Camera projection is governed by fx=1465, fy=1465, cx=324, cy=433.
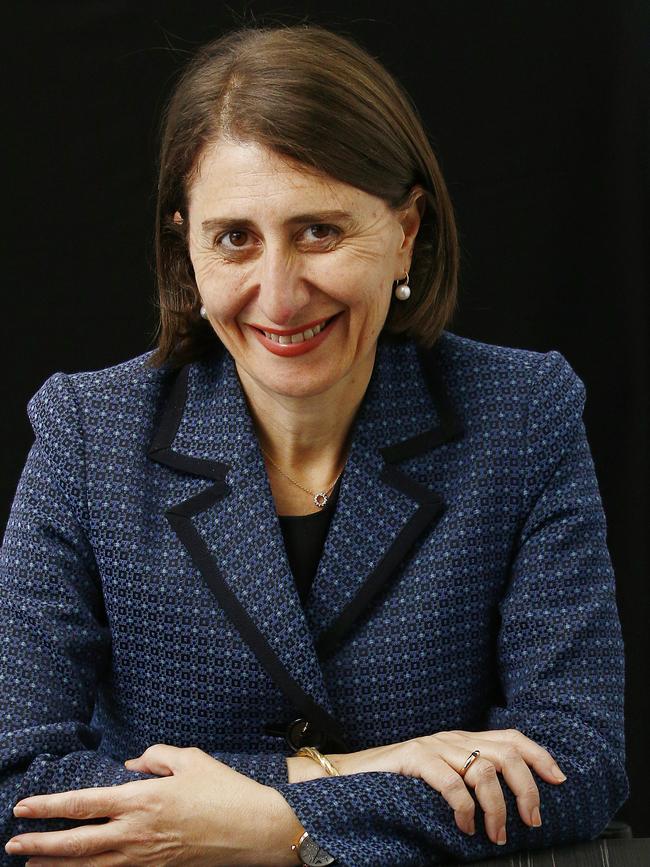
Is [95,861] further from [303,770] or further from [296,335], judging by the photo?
[296,335]

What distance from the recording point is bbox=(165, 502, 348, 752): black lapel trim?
6.88ft

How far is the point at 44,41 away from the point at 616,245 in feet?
4.13

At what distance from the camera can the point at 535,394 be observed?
224 cm

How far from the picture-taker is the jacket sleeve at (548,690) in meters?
1.88

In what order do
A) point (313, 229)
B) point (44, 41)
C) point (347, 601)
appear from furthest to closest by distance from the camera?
point (44, 41), point (347, 601), point (313, 229)

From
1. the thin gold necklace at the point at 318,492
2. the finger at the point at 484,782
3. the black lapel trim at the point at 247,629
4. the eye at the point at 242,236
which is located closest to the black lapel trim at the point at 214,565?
the black lapel trim at the point at 247,629

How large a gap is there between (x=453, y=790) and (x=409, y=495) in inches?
18.9

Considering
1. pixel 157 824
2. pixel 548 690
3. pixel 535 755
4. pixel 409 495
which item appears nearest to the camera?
pixel 157 824

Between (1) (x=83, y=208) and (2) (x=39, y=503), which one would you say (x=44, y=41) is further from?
(2) (x=39, y=503)

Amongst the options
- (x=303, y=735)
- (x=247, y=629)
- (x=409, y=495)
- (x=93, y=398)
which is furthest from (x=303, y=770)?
(x=93, y=398)

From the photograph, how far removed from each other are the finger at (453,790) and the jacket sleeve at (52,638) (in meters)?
0.22

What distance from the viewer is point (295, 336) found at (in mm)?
2082

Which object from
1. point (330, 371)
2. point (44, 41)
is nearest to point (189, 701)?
point (330, 371)

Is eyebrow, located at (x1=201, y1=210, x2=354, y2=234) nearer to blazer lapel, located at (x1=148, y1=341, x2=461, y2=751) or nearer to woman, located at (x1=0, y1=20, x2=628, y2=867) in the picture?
woman, located at (x1=0, y1=20, x2=628, y2=867)
